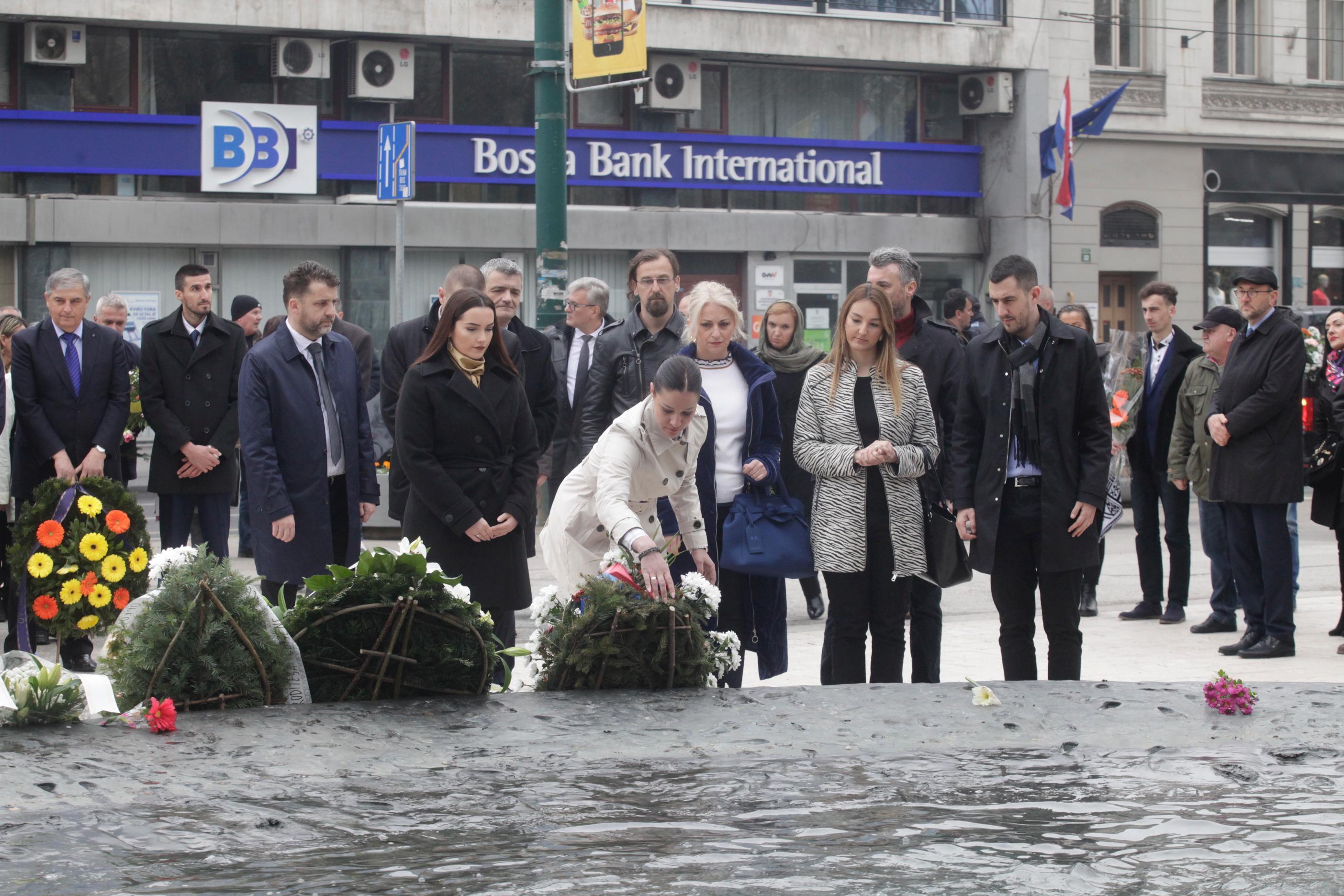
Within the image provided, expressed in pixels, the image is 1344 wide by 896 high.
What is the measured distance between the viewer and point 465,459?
Answer: 6.75 m

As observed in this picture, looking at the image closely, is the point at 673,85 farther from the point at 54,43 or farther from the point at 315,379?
the point at 315,379

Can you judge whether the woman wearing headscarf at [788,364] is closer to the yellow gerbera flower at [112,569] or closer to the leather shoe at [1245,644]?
the leather shoe at [1245,644]

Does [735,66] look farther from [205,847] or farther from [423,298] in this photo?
[205,847]

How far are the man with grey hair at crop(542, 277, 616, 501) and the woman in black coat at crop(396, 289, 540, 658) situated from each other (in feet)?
6.17

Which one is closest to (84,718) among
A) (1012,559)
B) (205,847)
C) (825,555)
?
(205,847)

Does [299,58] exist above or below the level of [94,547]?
above

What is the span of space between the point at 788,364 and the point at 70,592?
3.48m

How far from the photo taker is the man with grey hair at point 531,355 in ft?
26.4

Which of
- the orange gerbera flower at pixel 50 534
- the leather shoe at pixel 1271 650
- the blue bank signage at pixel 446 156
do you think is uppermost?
the blue bank signage at pixel 446 156

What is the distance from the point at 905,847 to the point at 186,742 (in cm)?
200

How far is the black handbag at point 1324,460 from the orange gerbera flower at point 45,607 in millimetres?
6352


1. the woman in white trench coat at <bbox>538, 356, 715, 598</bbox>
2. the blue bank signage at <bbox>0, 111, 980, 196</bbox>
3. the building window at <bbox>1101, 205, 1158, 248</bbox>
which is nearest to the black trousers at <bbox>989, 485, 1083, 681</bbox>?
the woman in white trench coat at <bbox>538, 356, 715, 598</bbox>

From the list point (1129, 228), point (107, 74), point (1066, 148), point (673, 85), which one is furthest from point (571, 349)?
point (1129, 228)

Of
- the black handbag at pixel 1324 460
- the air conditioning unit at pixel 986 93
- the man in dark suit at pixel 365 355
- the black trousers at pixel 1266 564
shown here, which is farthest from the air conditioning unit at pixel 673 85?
the black trousers at pixel 1266 564
